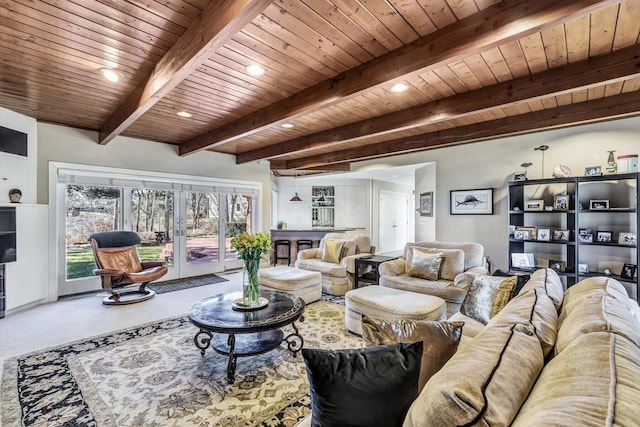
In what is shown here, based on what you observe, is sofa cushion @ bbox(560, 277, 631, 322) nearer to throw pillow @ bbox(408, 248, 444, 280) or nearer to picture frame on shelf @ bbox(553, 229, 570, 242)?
throw pillow @ bbox(408, 248, 444, 280)

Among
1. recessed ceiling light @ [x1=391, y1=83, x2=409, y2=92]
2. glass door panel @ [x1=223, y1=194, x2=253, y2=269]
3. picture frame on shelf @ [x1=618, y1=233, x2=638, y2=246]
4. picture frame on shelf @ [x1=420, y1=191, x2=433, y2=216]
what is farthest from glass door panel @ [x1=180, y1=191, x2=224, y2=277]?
picture frame on shelf @ [x1=618, y1=233, x2=638, y2=246]

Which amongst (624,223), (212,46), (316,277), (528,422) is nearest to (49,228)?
(316,277)

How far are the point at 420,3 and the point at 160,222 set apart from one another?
5.40 m

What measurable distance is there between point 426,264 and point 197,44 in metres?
3.29

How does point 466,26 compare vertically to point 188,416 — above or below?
above

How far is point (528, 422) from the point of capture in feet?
2.20

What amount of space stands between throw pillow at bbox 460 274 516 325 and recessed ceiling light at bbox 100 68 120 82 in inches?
144

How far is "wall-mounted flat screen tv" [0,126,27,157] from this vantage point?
372 cm

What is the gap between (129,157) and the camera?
5.13m

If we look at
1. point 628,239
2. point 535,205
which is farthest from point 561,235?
point 628,239

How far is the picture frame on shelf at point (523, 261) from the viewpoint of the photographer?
14.5 feet

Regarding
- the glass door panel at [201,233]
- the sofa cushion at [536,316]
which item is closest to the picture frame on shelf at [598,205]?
the sofa cushion at [536,316]

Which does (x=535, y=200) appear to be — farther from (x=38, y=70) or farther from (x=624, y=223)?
(x=38, y=70)

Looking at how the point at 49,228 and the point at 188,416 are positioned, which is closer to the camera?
the point at 188,416
